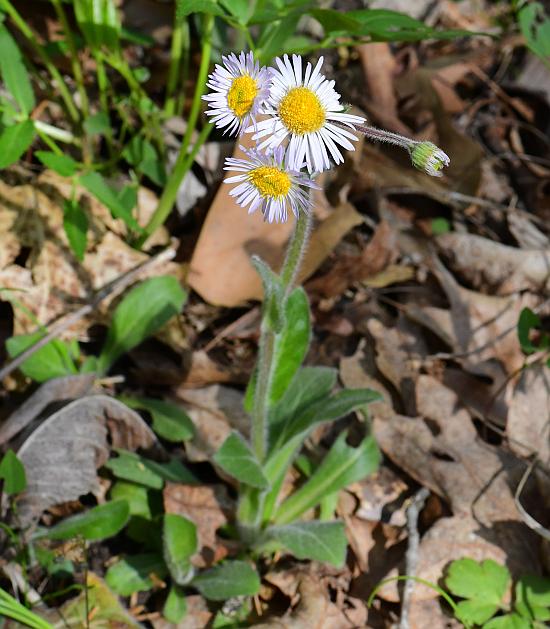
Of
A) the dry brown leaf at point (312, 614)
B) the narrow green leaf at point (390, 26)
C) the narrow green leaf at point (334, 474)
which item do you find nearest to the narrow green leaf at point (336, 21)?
the narrow green leaf at point (390, 26)

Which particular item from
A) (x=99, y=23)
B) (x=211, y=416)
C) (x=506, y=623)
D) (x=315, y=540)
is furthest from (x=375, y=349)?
(x=99, y=23)

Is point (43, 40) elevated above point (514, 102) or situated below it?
below

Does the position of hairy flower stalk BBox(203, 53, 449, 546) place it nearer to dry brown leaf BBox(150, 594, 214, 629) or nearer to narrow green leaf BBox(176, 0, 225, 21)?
narrow green leaf BBox(176, 0, 225, 21)

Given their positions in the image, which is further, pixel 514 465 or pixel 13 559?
pixel 514 465

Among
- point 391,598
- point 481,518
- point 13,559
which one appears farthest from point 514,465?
point 13,559

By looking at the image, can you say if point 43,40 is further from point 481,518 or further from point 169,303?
point 481,518

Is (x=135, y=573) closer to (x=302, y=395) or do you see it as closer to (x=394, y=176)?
(x=302, y=395)
